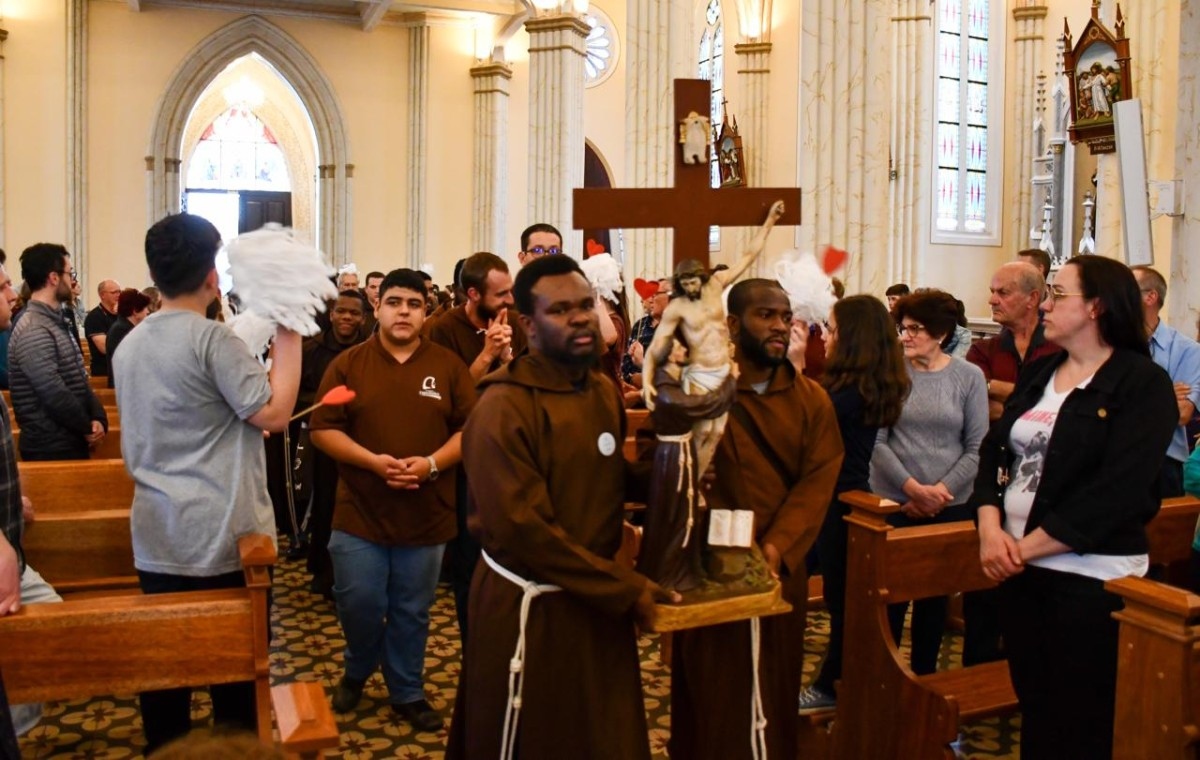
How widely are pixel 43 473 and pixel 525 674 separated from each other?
95.7 inches

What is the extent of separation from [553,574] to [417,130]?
1593cm

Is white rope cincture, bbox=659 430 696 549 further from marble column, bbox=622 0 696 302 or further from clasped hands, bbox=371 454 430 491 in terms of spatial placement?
marble column, bbox=622 0 696 302

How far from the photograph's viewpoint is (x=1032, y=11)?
678 inches

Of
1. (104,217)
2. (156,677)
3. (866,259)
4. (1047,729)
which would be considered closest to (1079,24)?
(866,259)

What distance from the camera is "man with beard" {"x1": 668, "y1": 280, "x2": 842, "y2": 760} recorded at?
279 centimetres

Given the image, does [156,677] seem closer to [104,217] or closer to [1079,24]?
[104,217]

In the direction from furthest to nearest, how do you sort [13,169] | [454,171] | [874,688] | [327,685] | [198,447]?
[454,171] < [13,169] < [327,685] < [874,688] < [198,447]

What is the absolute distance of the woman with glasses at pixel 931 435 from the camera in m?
4.08

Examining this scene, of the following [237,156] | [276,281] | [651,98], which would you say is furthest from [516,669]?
[237,156]

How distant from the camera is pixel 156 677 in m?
2.64

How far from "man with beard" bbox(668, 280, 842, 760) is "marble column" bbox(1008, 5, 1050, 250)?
15.9m

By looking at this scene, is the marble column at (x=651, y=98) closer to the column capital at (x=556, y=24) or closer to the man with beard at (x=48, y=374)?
the column capital at (x=556, y=24)

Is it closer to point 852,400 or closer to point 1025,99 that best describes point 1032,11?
point 1025,99

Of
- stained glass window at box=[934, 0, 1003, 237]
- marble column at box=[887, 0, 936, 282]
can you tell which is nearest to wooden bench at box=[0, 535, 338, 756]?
marble column at box=[887, 0, 936, 282]
